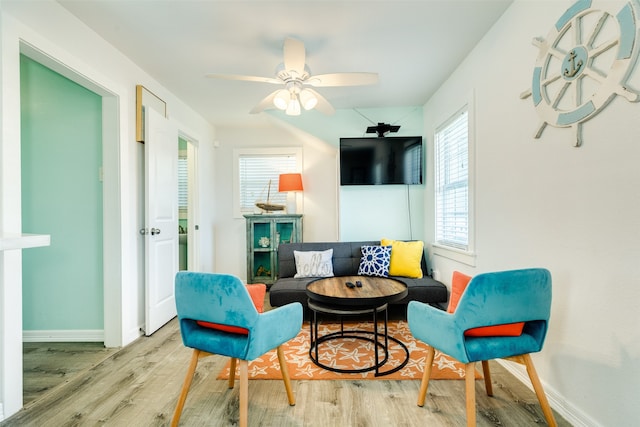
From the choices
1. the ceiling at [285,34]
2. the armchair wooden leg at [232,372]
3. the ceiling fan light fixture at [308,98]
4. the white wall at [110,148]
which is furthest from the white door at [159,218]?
the ceiling fan light fixture at [308,98]

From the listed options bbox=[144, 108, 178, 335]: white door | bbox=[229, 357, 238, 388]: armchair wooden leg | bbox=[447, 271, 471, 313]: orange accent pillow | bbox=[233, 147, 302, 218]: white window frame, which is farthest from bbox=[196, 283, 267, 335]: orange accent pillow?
bbox=[233, 147, 302, 218]: white window frame

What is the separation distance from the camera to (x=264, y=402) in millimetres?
1722

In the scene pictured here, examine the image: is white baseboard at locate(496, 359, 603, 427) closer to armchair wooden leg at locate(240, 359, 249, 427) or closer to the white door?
armchair wooden leg at locate(240, 359, 249, 427)

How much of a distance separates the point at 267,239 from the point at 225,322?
2713mm

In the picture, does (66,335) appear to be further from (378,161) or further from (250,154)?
(378,161)

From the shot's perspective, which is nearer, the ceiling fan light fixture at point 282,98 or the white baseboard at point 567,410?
the white baseboard at point 567,410

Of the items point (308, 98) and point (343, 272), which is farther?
point (343, 272)

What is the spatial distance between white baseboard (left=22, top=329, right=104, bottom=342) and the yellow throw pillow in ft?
9.49

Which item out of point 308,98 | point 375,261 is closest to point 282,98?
point 308,98

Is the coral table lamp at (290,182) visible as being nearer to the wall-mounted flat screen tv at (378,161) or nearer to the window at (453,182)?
the wall-mounted flat screen tv at (378,161)

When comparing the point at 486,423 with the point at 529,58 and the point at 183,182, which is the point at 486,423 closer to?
the point at 529,58

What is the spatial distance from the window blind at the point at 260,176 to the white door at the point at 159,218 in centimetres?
147

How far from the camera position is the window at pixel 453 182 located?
2.79 m

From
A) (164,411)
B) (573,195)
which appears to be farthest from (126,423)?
(573,195)
